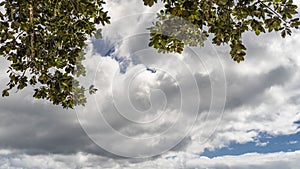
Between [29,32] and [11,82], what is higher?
[29,32]

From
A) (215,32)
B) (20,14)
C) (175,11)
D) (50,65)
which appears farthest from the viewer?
(50,65)

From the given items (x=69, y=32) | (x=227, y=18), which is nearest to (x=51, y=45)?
(x=69, y=32)

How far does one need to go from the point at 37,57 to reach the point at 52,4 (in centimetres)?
199

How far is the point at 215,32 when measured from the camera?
38.9 ft

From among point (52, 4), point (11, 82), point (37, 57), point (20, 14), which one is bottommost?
point (11, 82)

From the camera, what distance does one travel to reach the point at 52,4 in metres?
14.0

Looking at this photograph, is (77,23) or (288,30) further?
(77,23)

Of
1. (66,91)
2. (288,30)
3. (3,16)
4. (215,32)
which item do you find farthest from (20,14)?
(288,30)

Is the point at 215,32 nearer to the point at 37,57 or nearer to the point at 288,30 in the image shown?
the point at 288,30

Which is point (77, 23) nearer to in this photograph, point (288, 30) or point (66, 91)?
point (66, 91)

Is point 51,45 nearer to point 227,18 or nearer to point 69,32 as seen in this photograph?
point 69,32

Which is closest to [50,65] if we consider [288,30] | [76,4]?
[76,4]

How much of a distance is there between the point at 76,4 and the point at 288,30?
248 inches

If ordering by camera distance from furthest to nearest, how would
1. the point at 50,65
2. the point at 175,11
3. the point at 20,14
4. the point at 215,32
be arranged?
the point at 50,65
the point at 20,14
the point at 215,32
the point at 175,11
